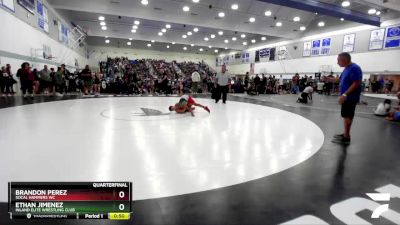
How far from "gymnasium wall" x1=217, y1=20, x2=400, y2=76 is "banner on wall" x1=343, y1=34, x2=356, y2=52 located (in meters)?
0.21

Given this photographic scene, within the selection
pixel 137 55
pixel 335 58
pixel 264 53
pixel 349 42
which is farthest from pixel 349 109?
pixel 137 55

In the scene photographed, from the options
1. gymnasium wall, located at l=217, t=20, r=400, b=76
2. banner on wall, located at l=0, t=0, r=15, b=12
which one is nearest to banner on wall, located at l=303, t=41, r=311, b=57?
gymnasium wall, located at l=217, t=20, r=400, b=76

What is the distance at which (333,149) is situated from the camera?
3.37 meters

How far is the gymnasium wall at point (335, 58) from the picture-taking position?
1551cm

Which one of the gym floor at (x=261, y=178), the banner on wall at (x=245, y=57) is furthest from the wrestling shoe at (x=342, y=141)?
the banner on wall at (x=245, y=57)

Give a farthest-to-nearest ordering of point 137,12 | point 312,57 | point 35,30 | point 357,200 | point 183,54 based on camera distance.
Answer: point 183,54 → point 312,57 → point 137,12 → point 35,30 → point 357,200

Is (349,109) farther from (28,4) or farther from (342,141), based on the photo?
(28,4)

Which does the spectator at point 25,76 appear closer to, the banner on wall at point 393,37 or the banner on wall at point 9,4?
the banner on wall at point 9,4

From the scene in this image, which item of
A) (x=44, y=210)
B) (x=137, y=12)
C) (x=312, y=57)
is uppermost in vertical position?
(x=137, y=12)

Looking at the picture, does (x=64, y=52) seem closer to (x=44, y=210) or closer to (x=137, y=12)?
(x=137, y=12)

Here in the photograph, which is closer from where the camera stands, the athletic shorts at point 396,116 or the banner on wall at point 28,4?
the athletic shorts at point 396,116

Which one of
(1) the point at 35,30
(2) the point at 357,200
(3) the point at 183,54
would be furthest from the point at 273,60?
(2) the point at 357,200

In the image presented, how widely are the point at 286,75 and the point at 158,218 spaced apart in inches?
941
